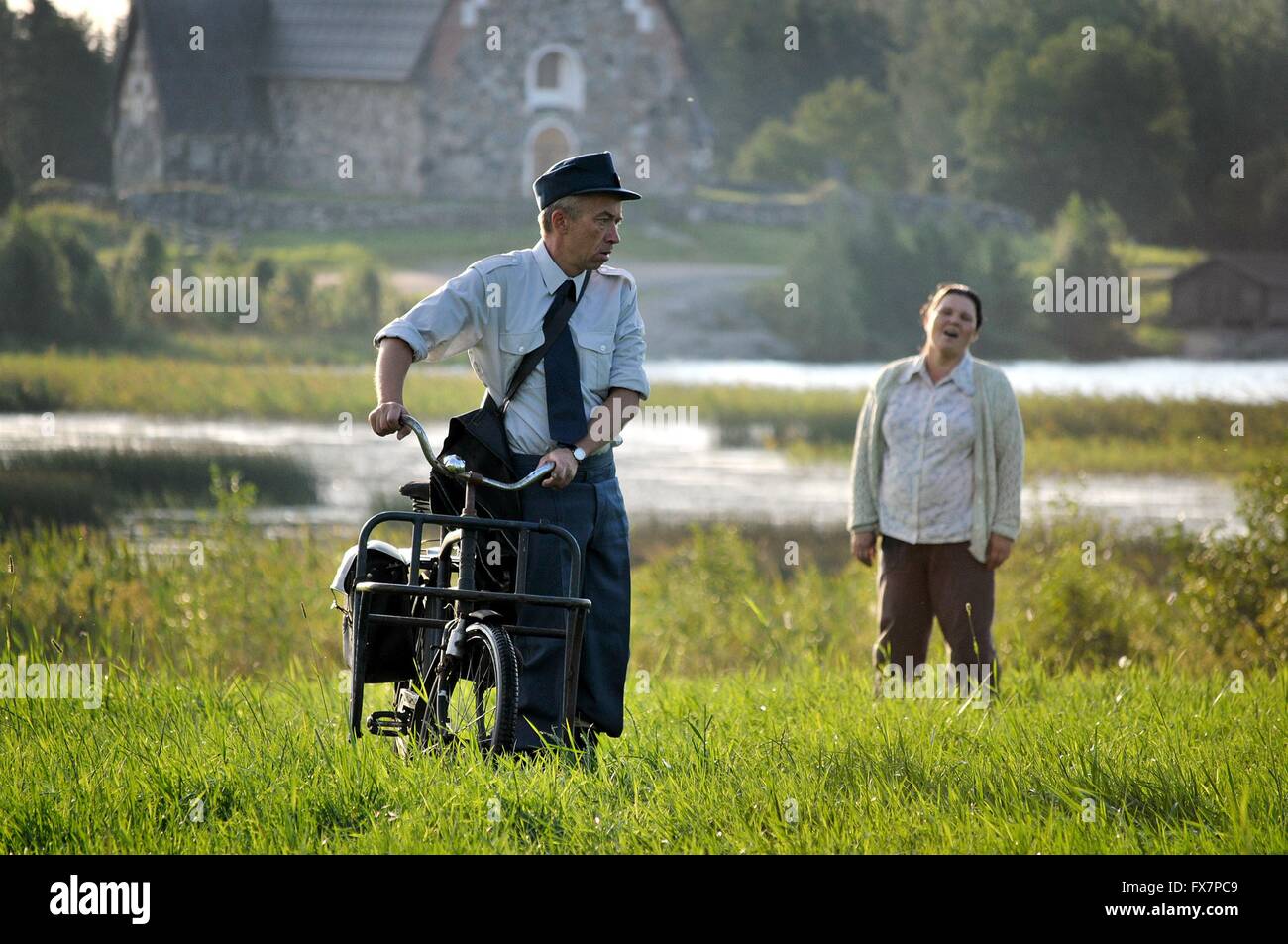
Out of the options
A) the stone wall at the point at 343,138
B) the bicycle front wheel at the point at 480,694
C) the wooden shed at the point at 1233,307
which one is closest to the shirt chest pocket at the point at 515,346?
the bicycle front wheel at the point at 480,694

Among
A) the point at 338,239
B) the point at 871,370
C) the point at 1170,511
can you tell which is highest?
the point at 338,239

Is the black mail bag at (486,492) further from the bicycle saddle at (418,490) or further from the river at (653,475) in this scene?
the river at (653,475)

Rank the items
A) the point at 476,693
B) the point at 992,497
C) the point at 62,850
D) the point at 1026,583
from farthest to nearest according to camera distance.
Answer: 1. the point at 1026,583
2. the point at 992,497
3. the point at 476,693
4. the point at 62,850

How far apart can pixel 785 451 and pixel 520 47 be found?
8.97 metres

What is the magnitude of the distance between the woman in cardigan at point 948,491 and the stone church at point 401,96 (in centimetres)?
1939

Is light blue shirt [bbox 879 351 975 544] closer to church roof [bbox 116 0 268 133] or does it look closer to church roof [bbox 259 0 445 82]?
church roof [bbox 116 0 268 133]

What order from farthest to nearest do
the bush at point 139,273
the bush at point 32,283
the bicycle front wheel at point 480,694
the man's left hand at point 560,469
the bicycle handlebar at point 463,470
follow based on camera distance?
the bush at point 139,273
the bush at point 32,283
the man's left hand at point 560,469
the bicycle handlebar at point 463,470
the bicycle front wheel at point 480,694

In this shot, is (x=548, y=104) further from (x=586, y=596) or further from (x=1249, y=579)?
(x=586, y=596)

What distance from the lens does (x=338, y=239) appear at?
80.9 ft

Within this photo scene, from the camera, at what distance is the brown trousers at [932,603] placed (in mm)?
6383

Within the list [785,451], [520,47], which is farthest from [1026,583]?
[520,47]

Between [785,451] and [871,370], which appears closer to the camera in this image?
[785,451]
